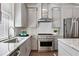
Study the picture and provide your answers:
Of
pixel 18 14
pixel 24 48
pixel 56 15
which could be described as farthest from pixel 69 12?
pixel 24 48

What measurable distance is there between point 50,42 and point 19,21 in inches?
65.7

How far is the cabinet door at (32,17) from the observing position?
6199mm

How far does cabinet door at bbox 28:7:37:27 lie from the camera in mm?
6199

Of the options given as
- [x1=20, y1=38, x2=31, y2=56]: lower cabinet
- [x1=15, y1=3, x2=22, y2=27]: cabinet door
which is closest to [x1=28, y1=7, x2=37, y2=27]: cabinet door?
[x1=15, y1=3, x2=22, y2=27]: cabinet door

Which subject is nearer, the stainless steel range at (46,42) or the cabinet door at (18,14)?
the cabinet door at (18,14)

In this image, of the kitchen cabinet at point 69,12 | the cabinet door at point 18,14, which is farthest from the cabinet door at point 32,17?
the cabinet door at point 18,14

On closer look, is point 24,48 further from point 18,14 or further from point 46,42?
point 46,42

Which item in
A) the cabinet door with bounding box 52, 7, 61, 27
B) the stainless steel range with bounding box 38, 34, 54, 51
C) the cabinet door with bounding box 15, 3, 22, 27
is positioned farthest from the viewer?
the cabinet door with bounding box 52, 7, 61, 27

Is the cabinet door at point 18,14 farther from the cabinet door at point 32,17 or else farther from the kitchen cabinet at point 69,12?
the kitchen cabinet at point 69,12

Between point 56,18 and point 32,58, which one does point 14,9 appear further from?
point 32,58

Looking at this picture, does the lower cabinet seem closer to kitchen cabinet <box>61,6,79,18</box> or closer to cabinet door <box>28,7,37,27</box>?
cabinet door <box>28,7,37,27</box>

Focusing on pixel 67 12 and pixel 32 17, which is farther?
pixel 32 17

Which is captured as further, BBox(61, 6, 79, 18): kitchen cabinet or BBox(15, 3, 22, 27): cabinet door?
BBox(61, 6, 79, 18): kitchen cabinet

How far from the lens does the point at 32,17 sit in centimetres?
625
